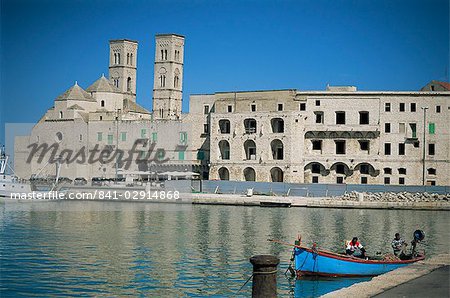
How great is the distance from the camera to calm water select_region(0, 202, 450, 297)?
1905 centimetres

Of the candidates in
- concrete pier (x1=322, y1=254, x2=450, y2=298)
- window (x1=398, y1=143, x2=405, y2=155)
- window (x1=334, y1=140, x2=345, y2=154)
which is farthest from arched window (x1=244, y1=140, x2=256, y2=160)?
concrete pier (x1=322, y1=254, x2=450, y2=298)

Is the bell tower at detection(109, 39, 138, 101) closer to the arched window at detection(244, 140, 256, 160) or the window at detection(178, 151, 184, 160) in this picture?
the window at detection(178, 151, 184, 160)

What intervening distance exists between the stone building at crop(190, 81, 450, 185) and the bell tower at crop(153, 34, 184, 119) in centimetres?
1905

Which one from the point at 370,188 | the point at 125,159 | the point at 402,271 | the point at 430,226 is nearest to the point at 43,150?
the point at 125,159

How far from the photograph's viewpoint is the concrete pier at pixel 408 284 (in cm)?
1186

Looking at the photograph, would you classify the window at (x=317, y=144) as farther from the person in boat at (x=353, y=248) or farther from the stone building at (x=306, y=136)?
the person in boat at (x=353, y=248)

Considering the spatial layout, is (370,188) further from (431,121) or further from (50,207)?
(50,207)

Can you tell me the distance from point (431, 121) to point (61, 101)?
34.9 metres

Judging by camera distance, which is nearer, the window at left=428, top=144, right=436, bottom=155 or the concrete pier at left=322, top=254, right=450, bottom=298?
the concrete pier at left=322, top=254, right=450, bottom=298

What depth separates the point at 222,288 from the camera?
1859 cm

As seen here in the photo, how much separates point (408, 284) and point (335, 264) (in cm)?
718

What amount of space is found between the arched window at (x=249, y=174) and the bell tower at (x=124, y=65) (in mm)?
28543

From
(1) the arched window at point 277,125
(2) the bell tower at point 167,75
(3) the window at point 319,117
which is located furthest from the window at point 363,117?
(2) the bell tower at point 167,75

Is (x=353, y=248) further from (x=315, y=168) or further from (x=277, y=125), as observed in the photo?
(x=315, y=168)
